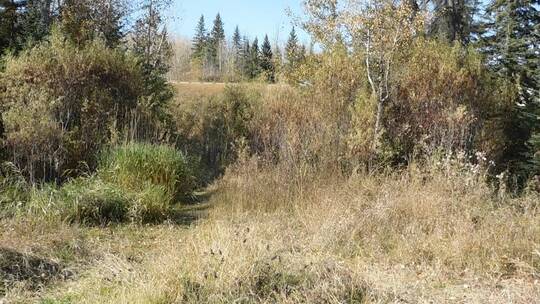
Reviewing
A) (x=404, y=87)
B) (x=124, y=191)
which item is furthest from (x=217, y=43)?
(x=124, y=191)

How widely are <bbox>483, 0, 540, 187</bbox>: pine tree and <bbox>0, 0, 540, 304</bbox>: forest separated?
0.11 meters

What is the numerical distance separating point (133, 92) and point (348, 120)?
Result: 4.49 metres

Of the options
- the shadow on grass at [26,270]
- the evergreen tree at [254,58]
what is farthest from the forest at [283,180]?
the evergreen tree at [254,58]

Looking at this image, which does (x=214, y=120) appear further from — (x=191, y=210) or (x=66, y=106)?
(x=191, y=210)

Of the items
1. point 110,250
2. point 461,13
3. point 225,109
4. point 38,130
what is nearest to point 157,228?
point 110,250

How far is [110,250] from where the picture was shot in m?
5.56

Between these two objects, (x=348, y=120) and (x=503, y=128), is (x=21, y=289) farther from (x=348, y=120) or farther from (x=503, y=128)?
(x=503, y=128)

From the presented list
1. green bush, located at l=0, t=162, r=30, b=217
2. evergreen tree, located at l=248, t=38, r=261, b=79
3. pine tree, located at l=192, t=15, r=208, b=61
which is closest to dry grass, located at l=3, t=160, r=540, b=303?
green bush, located at l=0, t=162, r=30, b=217

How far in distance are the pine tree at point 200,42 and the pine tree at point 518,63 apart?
1960 inches

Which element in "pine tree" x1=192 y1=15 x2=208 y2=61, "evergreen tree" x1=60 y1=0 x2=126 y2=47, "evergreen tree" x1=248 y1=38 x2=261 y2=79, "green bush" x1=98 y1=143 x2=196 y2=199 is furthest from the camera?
"pine tree" x1=192 y1=15 x2=208 y2=61

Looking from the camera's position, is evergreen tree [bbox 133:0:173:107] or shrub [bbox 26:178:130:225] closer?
shrub [bbox 26:178:130:225]

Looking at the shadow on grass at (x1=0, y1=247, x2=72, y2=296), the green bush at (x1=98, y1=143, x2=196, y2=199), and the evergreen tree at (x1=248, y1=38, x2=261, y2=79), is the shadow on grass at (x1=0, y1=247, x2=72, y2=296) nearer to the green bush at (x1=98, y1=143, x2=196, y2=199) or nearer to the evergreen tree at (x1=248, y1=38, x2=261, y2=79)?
the green bush at (x1=98, y1=143, x2=196, y2=199)

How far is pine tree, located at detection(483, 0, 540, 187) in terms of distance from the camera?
14609mm

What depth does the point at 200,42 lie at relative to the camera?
2901 inches
